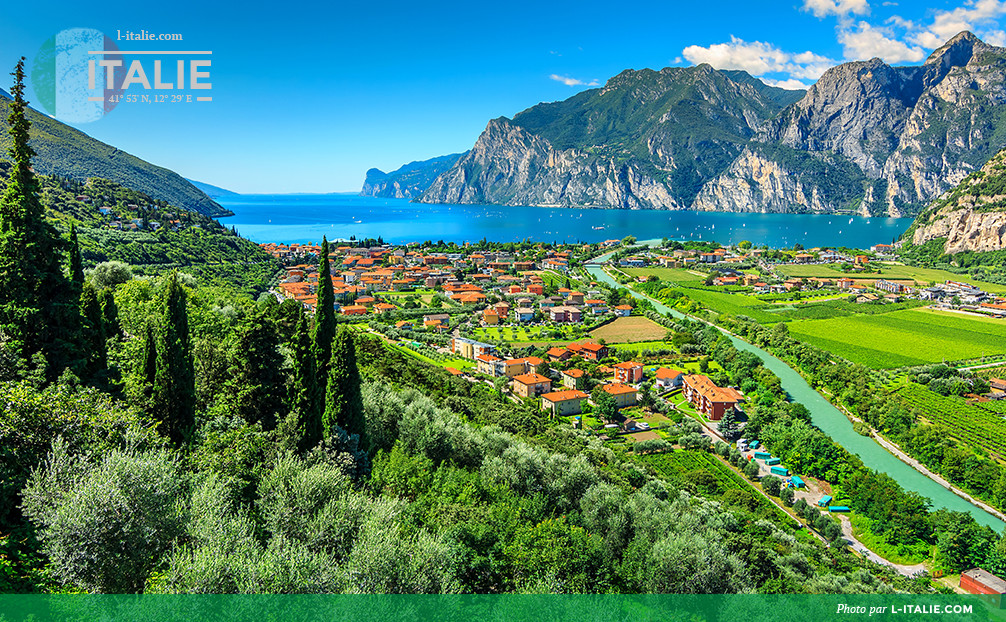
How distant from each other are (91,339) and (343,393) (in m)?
6.30

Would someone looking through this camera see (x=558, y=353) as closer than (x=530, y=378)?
No

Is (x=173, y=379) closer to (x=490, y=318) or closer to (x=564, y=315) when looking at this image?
(x=490, y=318)

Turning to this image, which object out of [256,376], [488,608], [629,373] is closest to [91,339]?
[256,376]

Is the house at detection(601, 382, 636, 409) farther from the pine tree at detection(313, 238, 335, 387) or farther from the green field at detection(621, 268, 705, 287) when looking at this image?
the green field at detection(621, 268, 705, 287)

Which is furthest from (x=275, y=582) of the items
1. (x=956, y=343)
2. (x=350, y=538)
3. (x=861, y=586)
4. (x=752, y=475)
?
(x=956, y=343)

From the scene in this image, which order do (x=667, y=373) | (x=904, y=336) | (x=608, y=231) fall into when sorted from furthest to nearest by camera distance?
(x=608, y=231) < (x=904, y=336) < (x=667, y=373)

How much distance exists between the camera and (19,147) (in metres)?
10.8

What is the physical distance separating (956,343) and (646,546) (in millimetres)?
46911

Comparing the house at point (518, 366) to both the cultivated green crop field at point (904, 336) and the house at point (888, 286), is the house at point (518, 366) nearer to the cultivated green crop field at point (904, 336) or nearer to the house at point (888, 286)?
the cultivated green crop field at point (904, 336)

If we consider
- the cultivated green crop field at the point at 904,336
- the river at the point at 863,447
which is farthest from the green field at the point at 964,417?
the cultivated green crop field at the point at 904,336

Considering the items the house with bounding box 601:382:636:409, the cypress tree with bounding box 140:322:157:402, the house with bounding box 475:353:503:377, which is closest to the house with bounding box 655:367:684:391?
the house with bounding box 601:382:636:409

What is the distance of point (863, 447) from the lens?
93.7 feet

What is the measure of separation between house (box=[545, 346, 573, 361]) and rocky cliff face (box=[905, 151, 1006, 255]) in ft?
300

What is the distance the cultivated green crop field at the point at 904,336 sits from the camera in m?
41.9
